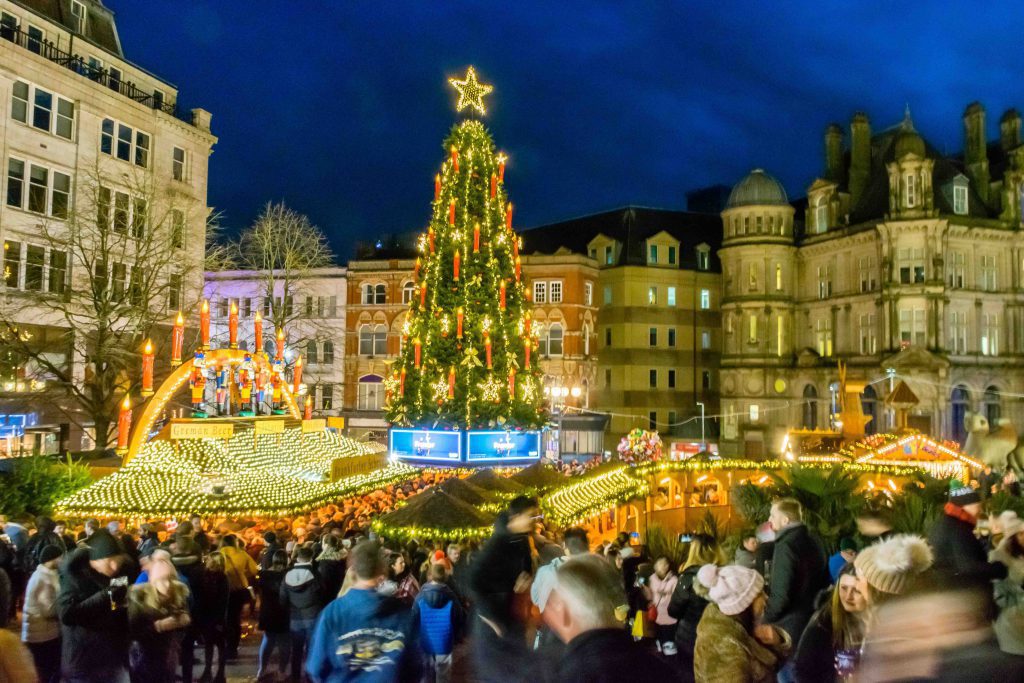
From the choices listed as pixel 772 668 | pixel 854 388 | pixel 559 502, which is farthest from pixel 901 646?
pixel 854 388

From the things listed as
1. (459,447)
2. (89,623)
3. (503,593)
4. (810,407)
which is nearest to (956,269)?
(810,407)

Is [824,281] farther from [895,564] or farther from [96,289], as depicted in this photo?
[895,564]

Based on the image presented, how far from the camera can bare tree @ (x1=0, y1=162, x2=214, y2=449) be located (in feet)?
84.5

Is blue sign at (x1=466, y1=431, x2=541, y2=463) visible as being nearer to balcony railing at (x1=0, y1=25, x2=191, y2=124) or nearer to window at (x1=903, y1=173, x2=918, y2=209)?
balcony railing at (x1=0, y1=25, x2=191, y2=124)

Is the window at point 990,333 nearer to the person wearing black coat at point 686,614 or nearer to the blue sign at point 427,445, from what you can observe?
the blue sign at point 427,445

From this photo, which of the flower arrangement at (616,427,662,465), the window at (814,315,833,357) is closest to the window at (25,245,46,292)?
the flower arrangement at (616,427,662,465)

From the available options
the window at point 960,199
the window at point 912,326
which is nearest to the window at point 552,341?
the window at point 912,326

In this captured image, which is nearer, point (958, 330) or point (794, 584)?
point (794, 584)

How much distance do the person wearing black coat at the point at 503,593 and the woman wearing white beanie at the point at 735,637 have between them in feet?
6.00

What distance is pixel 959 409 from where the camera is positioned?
4225cm

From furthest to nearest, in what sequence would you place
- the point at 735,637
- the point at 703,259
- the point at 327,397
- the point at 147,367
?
the point at 703,259 → the point at 327,397 → the point at 147,367 → the point at 735,637

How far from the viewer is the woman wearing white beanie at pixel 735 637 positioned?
4.68 meters

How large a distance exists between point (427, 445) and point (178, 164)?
21.1m

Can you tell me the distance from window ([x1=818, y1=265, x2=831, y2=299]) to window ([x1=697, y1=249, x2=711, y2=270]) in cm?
714
